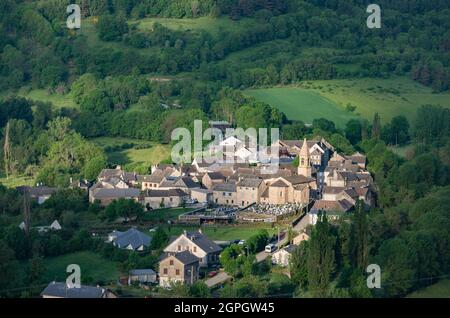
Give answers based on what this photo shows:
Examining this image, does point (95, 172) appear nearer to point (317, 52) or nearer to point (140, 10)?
point (317, 52)

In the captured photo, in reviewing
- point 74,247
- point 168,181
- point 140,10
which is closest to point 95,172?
point 168,181

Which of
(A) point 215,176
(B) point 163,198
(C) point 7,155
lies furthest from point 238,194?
(C) point 7,155

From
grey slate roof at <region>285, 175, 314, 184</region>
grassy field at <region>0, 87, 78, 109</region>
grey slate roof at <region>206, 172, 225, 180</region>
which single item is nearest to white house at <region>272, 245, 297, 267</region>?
grey slate roof at <region>285, 175, 314, 184</region>

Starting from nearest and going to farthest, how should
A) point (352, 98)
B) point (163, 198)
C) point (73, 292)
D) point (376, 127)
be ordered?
1. point (73, 292)
2. point (163, 198)
3. point (376, 127)
4. point (352, 98)

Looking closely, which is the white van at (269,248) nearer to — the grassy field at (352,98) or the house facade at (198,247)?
the house facade at (198,247)

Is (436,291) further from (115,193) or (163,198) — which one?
(115,193)

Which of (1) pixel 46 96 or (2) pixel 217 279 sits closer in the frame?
(2) pixel 217 279
